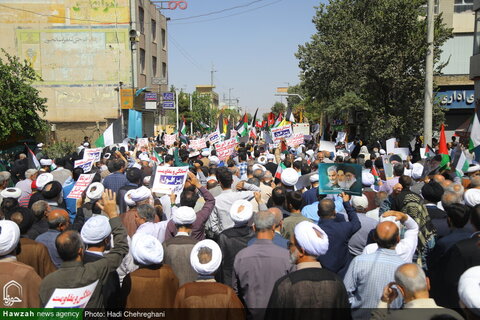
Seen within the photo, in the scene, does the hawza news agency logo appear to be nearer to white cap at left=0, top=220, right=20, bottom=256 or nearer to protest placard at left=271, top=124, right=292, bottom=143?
white cap at left=0, top=220, right=20, bottom=256

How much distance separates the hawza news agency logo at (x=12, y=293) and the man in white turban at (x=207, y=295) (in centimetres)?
132

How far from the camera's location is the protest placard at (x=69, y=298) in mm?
3535

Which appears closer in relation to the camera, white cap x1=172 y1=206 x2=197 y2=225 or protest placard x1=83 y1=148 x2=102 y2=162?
white cap x1=172 y1=206 x2=197 y2=225

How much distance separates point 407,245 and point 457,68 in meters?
30.5

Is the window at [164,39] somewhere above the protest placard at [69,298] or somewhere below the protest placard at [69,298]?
above

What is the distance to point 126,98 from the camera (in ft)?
118

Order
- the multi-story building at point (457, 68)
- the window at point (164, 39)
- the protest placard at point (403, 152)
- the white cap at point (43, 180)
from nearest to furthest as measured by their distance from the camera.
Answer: the white cap at point (43, 180)
the protest placard at point (403, 152)
the multi-story building at point (457, 68)
the window at point (164, 39)

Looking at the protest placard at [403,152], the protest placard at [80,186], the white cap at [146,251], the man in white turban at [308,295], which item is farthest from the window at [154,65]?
the man in white turban at [308,295]

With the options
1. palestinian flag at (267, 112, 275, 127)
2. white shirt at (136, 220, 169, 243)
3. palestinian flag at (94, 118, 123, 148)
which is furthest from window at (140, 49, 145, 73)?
white shirt at (136, 220, 169, 243)

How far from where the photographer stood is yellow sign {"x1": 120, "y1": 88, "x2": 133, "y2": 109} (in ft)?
117

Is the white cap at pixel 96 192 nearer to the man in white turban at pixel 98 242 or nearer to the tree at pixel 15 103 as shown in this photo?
the man in white turban at pixel 98 242

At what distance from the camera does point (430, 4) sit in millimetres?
13953

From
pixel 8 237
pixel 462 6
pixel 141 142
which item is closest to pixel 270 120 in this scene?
pixel 141 142

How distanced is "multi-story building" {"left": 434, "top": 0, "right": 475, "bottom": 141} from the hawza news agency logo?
31.2 m
